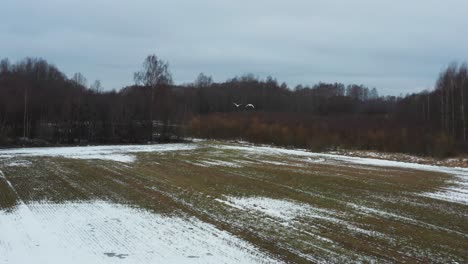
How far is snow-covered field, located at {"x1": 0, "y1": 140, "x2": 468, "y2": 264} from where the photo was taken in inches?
314

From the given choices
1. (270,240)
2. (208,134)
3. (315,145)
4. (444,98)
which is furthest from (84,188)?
(444,98)

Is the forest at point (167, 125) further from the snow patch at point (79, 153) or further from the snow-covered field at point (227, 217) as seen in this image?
the snow-covered field at point (227, 217)

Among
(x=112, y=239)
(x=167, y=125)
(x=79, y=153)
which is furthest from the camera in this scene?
(x=167, y=125)

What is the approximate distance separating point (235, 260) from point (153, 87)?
49.0 metres

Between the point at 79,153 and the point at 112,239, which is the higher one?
the point at 79,153

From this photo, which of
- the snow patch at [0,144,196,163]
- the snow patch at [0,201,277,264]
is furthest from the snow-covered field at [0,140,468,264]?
the snow patch at [0,144,196,163]

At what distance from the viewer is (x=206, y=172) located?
2033 cm

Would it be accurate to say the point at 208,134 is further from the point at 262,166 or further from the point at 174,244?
the point at 174,244

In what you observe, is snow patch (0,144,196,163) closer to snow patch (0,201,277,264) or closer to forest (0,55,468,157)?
forest (0,55,468,157)

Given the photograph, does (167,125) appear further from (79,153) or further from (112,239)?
(112,239)

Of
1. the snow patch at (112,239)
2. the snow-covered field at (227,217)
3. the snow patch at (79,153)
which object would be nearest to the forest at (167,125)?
the snow patch at (79,153)

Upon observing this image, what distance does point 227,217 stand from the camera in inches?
427

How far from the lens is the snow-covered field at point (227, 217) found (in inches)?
314

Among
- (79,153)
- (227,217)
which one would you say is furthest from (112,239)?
(79,153)
